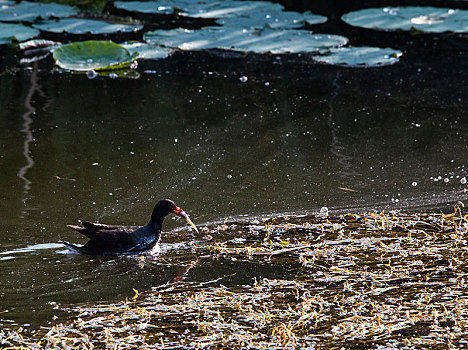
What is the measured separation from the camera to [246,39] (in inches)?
448

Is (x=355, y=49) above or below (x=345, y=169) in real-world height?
above

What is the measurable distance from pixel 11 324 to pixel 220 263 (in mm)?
1585

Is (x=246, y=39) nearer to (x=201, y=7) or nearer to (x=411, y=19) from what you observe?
(x=201, y=7)

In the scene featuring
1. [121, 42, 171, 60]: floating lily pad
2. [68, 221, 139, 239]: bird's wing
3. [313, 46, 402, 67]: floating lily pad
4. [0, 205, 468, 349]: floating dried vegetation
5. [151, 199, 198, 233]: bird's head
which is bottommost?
[0, 205, 468, 349]: floating dried vegetation

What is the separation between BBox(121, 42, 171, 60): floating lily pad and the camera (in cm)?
1058

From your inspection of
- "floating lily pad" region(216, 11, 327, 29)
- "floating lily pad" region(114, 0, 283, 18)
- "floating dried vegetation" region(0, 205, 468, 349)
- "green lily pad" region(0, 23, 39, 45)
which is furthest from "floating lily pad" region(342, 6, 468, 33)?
"floating dried vegetation" region(0, 205, 468, 349)

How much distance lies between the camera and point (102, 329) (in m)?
4.45

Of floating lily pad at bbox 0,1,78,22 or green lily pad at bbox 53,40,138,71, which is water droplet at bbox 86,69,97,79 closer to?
green lily pad at bbox 53,40,138,71

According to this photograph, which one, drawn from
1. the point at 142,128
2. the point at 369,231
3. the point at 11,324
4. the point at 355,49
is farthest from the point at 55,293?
the point at 355,49

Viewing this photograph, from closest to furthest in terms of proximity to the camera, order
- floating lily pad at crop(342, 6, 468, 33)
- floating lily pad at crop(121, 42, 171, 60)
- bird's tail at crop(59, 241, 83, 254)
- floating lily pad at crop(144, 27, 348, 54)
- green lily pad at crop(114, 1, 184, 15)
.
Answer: bird's tail at crop(59, 241, 83, 254) < floating lily pad at crop(121, 42, 171, 60) < floating lily pad at crop(144, 27, 348, 54) < floating lily pad at crop(342, 6, 468, 33) < green lily pad at crop(114, 1, 184, 15)

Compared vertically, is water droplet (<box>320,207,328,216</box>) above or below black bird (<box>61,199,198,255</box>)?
below

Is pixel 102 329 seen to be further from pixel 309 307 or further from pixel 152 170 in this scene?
pixel 152 170

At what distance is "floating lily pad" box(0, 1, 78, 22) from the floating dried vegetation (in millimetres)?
7431

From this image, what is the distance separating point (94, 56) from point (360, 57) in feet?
12.0
